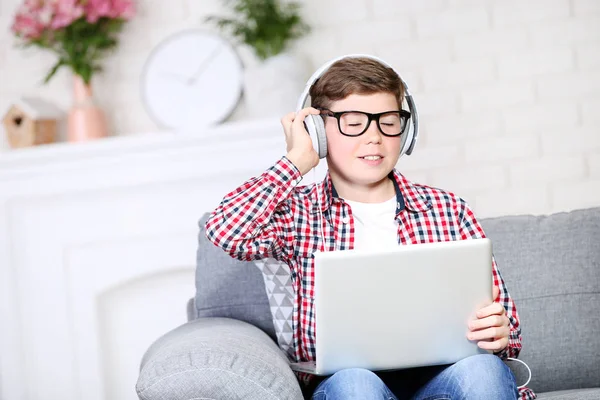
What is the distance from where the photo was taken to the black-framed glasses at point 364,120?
1.65 metres

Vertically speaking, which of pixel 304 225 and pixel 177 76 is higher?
pixel 177 76

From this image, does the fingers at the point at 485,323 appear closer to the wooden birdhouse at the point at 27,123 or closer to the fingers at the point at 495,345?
the fingers at the point at 495,345

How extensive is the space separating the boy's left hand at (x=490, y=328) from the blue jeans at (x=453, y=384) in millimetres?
26

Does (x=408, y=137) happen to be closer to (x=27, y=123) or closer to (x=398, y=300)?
(x=398, y=300)

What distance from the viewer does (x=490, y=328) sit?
141 cm

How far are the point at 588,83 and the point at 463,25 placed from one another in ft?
1.51

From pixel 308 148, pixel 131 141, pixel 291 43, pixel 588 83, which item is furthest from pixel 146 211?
pixel 588 83

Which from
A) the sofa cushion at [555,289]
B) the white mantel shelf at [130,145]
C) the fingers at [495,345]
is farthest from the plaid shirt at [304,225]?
the white mantel shelf at [130,145]

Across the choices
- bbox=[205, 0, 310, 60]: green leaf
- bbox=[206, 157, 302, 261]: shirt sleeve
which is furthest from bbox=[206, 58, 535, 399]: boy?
bbox=[205, 0, 310, 60]: green leaf

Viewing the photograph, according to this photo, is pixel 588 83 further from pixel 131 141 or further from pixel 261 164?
pixel 131 141

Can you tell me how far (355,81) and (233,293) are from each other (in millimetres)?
608

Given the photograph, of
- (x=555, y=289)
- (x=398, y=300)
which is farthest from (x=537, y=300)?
(x=398, y=300)

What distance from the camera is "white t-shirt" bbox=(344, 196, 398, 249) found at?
169 cm

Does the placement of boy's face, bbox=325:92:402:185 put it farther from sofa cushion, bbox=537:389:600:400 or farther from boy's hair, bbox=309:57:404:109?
sofa cushion, bbox=537:389:600:400
